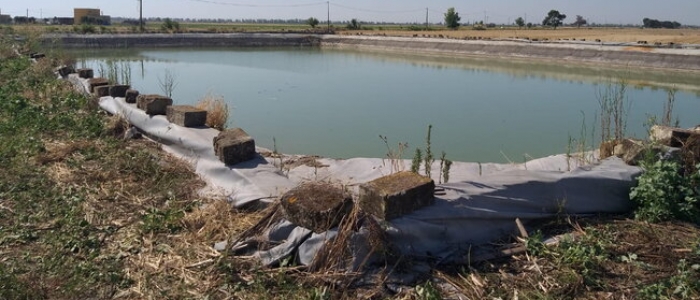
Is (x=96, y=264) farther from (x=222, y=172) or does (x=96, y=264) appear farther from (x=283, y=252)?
(x=222, y=172)

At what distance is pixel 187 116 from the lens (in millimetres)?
4555

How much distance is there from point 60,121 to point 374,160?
9.18ft

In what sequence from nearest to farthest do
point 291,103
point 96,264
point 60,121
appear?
point 96,264
point 60,121
point 291,103

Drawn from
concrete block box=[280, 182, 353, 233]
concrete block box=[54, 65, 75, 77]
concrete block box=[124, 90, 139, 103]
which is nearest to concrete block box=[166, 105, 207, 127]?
concrete block box=[124, 90, 139, 103]

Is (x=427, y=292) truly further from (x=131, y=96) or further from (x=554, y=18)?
(x=554, y=18)

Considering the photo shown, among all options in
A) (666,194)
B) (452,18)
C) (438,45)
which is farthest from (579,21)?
(666,194)

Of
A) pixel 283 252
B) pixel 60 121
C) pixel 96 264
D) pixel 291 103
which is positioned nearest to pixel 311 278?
pixel 283 252

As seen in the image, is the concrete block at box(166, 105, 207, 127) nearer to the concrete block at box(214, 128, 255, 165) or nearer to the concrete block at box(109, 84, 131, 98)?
the concrete block at box(214, 128, 255, 165)

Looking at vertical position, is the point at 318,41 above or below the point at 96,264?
above

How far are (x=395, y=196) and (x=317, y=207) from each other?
1.12 feet

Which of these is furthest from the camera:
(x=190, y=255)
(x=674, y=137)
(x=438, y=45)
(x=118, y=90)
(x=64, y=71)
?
(x=438, y=45)

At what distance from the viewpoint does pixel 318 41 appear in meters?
30.0

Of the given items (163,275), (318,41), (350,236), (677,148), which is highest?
(318,41)

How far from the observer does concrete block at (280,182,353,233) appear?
2.50 metres
